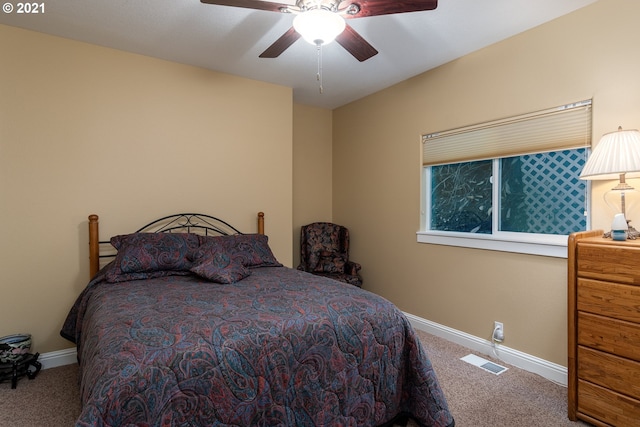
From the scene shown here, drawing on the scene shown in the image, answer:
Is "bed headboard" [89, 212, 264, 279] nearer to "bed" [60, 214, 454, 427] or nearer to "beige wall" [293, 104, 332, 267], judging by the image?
"bed" [60, 214, 454, 427]

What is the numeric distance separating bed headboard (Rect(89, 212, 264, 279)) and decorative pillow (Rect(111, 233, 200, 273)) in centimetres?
25

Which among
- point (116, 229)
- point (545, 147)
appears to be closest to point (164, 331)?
point (116, 229)

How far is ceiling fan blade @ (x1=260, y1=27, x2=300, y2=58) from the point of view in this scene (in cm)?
204

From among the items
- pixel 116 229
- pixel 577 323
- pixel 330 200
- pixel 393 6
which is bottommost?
pixel 577 323

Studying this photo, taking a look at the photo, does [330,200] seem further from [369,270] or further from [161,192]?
[161,192]

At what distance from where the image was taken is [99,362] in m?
1.30

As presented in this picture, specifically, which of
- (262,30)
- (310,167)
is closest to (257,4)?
(262,30)

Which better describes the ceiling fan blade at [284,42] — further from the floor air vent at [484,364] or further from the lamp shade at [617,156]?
the floor air vent at [484,364]

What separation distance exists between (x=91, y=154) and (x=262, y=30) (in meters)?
1.76

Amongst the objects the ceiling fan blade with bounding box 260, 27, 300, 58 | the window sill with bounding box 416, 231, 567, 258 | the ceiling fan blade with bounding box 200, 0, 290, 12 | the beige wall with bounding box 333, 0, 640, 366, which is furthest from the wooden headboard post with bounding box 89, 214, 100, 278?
the window sill with bounding box 416, 231, 567, 258

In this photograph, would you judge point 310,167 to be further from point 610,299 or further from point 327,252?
point 610,299

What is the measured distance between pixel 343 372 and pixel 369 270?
8.16ft

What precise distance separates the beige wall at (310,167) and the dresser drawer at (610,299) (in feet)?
9.98

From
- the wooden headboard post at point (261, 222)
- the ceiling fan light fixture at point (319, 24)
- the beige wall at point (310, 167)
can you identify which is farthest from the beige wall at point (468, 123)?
the ceiling fan light fixture at point (319, 24)
